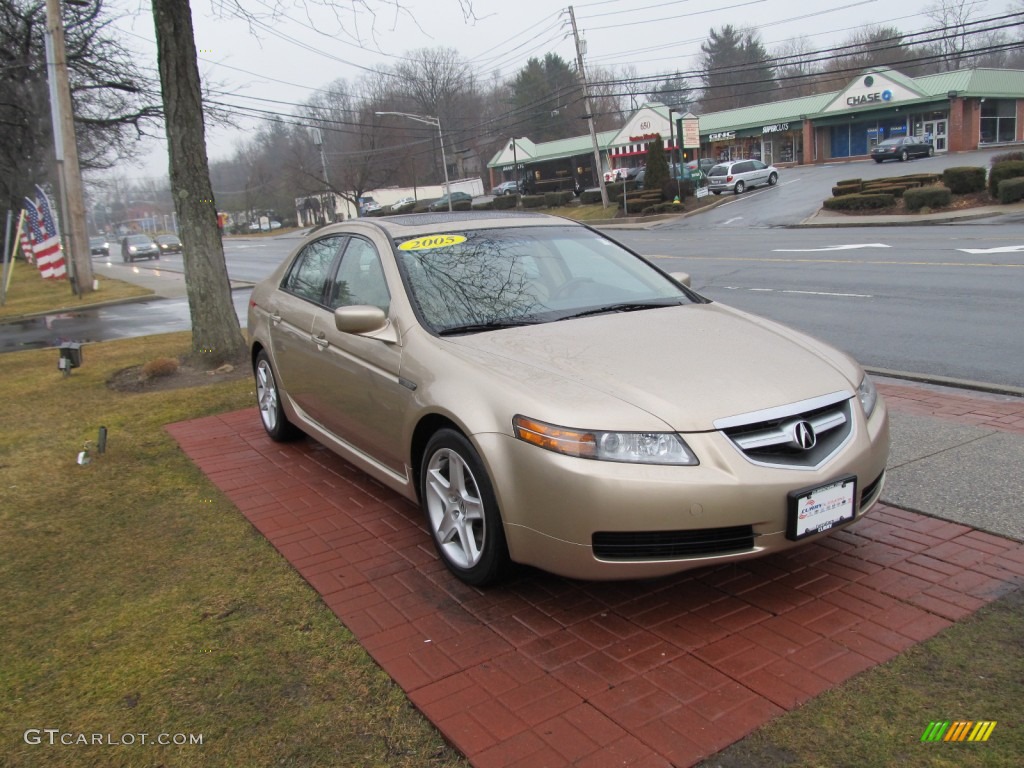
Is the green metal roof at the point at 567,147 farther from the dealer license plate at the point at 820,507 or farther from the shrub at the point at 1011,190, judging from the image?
the dealer license plate at the point at 820,507

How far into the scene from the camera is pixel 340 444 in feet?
16.7

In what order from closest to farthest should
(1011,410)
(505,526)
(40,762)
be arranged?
(40,762)
(505,526)
(1011,410)

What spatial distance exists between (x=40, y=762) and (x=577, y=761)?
5.81 ft

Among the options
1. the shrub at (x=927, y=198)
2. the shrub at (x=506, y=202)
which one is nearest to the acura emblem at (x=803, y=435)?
the shrub at (x=927, y=198)

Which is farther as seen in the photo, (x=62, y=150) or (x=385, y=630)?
(x=62, y=150)

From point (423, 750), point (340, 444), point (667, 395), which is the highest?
point (667, 395)

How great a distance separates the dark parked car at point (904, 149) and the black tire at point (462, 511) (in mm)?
51746

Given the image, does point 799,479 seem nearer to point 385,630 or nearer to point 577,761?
point 577,761

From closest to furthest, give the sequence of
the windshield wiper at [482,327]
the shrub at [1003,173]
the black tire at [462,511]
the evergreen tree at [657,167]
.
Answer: the black tire at [462,511]
the windshield wiper at [482,327]
the shrub at [1003,173]
the evergreen tree at [657,167]

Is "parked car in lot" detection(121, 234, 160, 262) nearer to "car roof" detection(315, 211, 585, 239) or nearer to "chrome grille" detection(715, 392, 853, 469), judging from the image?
"car roof" detection(315, 211, 585, 239)

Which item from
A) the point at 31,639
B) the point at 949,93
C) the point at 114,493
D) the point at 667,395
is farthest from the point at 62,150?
the point at 949,93

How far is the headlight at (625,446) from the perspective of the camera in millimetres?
3207

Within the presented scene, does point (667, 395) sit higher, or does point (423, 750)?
point (667, 395)

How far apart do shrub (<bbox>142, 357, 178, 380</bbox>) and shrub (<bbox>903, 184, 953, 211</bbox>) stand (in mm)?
24939
